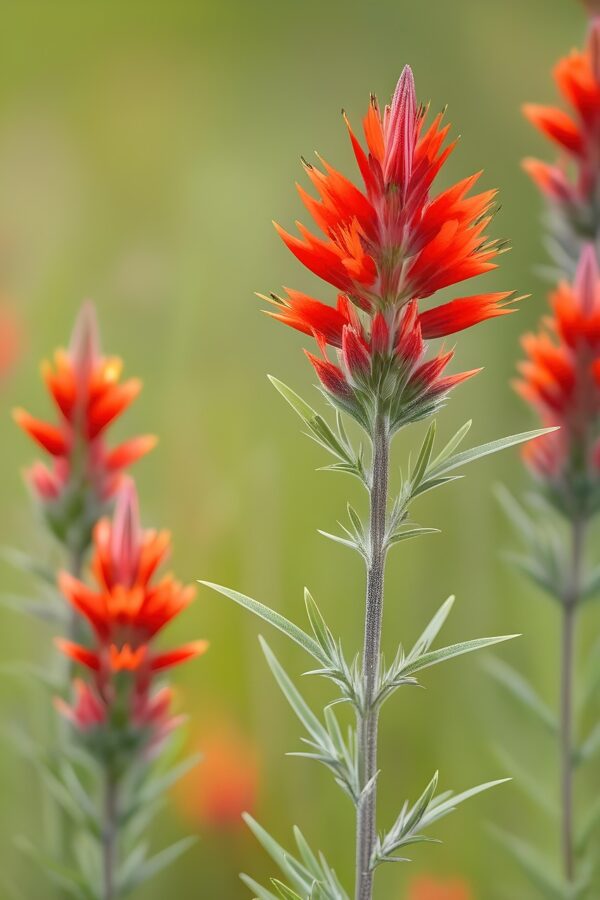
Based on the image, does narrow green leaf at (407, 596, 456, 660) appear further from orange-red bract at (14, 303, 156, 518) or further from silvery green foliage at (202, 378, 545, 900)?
orange-red bract at (14, 303, 156, 518)

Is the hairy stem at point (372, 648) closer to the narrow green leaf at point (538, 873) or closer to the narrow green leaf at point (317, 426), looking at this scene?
the narrow green leaf at point (317, 426)

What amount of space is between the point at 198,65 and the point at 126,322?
65cm

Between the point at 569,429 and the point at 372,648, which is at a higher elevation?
the point at 569,429

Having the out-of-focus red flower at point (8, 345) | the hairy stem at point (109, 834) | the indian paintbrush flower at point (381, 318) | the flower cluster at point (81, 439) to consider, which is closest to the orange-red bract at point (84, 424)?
the flower cluster at point (81, 439)

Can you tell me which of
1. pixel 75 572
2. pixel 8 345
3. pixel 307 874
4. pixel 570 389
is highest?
pixel 8 345

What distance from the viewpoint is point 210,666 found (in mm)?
1047

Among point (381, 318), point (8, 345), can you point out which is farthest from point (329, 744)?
point (8, 345)

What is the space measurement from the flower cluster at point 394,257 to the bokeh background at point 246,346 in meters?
0.41

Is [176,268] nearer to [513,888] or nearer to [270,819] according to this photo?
[270,819]

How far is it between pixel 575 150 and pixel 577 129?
0.6 inches

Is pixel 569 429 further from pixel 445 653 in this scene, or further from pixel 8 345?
pixel 8 345

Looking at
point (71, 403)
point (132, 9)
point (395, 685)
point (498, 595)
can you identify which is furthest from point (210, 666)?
Answer: point (132, 9)

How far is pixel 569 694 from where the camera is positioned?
0.62 metres

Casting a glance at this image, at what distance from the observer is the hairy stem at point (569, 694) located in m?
0.62
